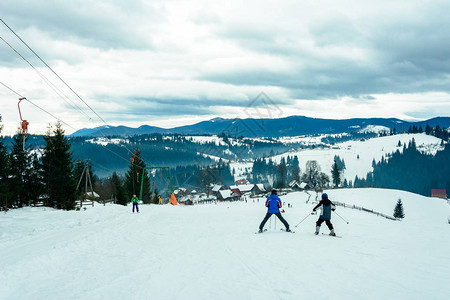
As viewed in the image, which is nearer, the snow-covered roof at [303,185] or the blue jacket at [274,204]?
the blue jacket at [274,204]

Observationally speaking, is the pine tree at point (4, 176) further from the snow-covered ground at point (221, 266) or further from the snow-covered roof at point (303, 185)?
the snow-covered roof at point (303, 185)

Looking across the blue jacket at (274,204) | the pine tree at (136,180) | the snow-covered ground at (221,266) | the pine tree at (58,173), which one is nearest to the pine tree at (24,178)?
the pine tree at (58,173)

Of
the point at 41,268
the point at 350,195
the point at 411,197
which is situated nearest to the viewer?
the point at 41,268

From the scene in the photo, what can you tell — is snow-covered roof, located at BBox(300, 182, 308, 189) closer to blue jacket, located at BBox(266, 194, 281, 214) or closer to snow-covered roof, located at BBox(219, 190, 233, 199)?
snow-covered roof, located at BBox(219, 190, 233, 199)

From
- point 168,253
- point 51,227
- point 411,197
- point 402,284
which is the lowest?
point 411,197

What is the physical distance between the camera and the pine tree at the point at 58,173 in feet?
92.0

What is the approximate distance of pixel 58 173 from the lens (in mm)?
28203

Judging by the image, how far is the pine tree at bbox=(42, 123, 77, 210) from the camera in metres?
28.0

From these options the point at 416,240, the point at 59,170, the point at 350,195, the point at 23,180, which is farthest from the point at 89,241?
the point at 350,195

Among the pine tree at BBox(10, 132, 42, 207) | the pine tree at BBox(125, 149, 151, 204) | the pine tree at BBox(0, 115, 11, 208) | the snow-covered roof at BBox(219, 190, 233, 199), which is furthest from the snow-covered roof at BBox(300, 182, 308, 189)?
the pine tree at BBox(0, 115, 11, 208)

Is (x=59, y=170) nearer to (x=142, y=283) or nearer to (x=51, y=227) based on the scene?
(x=51, y=227)

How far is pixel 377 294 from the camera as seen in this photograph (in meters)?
6.25

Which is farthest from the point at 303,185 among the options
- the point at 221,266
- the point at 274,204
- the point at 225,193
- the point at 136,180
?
the point at 221,266

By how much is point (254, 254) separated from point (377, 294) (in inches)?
169
